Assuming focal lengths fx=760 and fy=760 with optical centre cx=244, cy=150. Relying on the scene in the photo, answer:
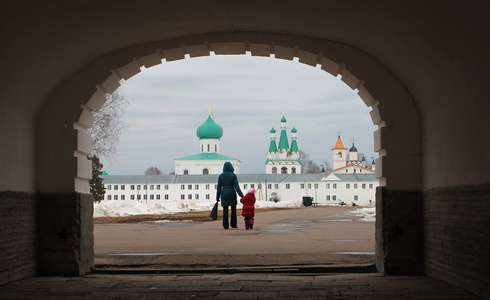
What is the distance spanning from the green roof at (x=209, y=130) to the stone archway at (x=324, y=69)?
130558 millimetres

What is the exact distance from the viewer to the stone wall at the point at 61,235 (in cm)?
1067

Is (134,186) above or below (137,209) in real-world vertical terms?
above

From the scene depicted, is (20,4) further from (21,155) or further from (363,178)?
(363,178)

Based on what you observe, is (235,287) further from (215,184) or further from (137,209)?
(215,184)

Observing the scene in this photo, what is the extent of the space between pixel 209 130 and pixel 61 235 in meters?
133

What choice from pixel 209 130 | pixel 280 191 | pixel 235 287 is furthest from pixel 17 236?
pixel 209 130

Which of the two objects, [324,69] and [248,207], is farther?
[248,207]

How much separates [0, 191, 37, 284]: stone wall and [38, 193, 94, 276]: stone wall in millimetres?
158

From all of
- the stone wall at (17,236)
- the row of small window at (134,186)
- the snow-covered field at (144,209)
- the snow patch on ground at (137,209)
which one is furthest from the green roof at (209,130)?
the stone wall at (17,236)

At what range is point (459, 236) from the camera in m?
8.45

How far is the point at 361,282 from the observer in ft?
30.8

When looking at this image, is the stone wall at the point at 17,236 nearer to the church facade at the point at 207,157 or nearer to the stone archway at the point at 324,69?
the stone archway at the point at 324,69

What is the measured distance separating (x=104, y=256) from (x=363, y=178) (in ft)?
380

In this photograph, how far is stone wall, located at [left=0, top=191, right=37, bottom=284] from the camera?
9339 millimetres
